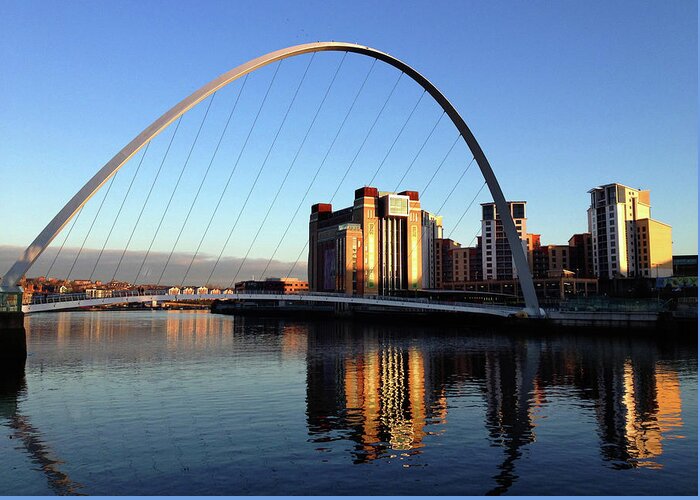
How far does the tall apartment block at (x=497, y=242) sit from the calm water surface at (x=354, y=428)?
116m

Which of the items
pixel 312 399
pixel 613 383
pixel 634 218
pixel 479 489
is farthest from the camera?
pixel 634 218

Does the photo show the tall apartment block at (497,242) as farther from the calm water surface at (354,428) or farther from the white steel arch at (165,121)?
the calm water surface at (354,428)

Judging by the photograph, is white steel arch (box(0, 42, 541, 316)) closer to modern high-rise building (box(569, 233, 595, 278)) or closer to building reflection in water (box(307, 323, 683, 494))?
building reflection in water (box(307, 323, 683, 494))

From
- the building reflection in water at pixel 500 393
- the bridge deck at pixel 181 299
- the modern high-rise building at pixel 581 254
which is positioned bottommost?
the building reflection in water at pixel 500 393

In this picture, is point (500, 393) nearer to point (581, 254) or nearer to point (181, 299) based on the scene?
point (181, 299)

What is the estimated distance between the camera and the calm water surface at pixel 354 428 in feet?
40.3

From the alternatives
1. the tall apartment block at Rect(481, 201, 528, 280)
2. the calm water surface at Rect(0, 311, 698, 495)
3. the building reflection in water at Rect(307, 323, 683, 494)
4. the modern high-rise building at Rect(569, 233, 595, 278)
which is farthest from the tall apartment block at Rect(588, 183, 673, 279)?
the calm water surface at Rect(0, 311, 698, 495)

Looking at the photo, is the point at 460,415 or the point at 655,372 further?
the point at 655,372

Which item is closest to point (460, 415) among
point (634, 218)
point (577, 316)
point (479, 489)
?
point (479, 489)

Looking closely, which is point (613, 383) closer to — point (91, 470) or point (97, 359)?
point (91, 470)

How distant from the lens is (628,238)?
132m

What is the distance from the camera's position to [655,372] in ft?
94.0

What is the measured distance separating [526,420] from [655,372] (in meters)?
14.2

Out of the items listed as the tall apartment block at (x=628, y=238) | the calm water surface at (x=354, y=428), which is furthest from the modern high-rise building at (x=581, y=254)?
the calm water surface at (x=354, y=428)
